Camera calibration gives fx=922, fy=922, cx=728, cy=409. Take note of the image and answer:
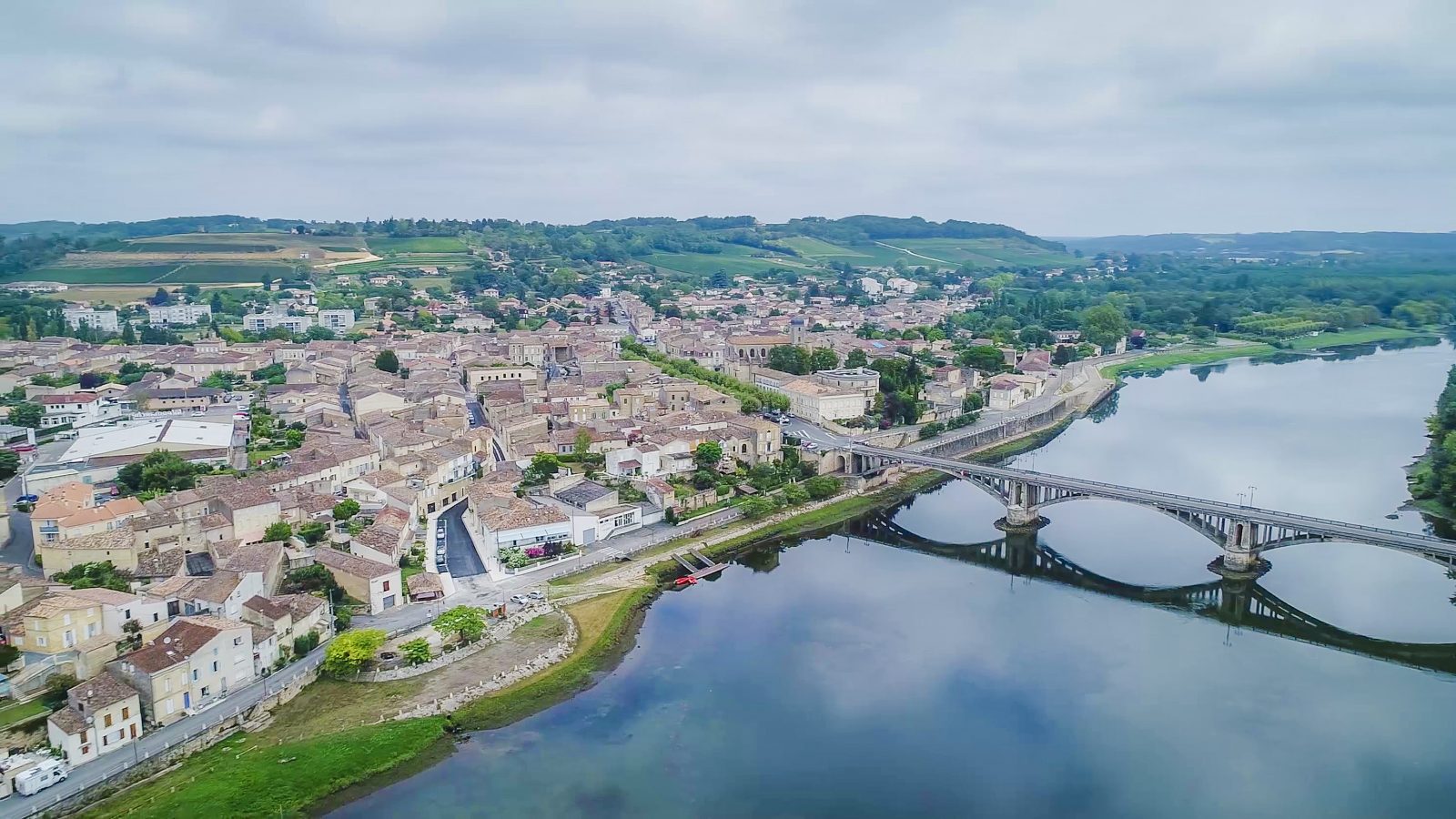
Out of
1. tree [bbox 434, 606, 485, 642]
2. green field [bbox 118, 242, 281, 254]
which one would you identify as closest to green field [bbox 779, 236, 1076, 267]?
green field [bbox 118, 242, 281, 254]

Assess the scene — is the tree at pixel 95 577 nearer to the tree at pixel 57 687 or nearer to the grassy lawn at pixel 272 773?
the tree at pixel 57 687

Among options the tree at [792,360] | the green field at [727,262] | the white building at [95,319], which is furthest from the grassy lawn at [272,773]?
the green field at [727,262]

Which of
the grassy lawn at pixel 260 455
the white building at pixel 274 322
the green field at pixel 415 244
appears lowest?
the grassy lawn at pixel 260 455

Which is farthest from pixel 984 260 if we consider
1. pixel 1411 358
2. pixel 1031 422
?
pixel 1031 422

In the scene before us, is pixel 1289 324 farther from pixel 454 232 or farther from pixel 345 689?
pixel 454 232

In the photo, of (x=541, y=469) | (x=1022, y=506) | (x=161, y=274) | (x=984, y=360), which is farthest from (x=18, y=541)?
(x=161, y=274)

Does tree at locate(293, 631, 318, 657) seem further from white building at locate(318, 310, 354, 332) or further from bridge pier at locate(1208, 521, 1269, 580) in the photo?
white building at locate(318, 310, 354, 332)

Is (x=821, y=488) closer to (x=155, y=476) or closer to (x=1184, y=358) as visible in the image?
(x=155, y=476)
